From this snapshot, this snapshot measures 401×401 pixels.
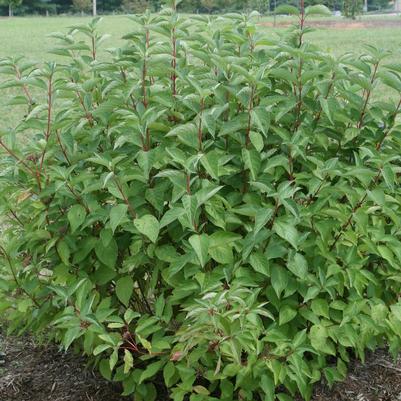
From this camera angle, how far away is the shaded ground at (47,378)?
2.84 m

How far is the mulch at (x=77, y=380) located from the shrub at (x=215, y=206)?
0.33 m

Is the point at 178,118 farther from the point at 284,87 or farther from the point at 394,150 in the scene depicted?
the point at 394,150

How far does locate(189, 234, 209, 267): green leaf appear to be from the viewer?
2.07 m

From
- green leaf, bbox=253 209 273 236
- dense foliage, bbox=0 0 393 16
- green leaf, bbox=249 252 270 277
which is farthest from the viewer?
dense foliage, bbox=0 0 393 16

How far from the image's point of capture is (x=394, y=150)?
250 cm

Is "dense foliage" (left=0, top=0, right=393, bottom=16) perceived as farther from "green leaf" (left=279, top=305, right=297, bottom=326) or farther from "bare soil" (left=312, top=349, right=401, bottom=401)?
"green leaf" (left=279, top=305, right=297, bottom=326)

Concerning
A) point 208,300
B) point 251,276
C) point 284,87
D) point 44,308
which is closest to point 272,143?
point 284,87

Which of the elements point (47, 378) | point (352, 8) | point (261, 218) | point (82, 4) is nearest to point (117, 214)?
point (261, 218)

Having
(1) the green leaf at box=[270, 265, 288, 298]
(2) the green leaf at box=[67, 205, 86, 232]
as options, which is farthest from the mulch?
(2) the green leaf at box=[67, 205, 86, 232]

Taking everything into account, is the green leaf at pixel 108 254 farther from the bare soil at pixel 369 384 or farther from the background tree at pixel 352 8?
the background tree at pixel 352 8

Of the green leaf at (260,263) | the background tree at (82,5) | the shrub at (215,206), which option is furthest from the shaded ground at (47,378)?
the background tree at (82,5)

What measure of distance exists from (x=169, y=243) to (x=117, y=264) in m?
0.23

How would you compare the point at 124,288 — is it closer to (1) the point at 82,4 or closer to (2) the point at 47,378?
(2) the point at 47,378

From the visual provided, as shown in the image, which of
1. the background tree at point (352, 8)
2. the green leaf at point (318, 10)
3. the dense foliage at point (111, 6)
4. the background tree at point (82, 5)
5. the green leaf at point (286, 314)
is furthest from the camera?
the background tree at point (82, 5)
